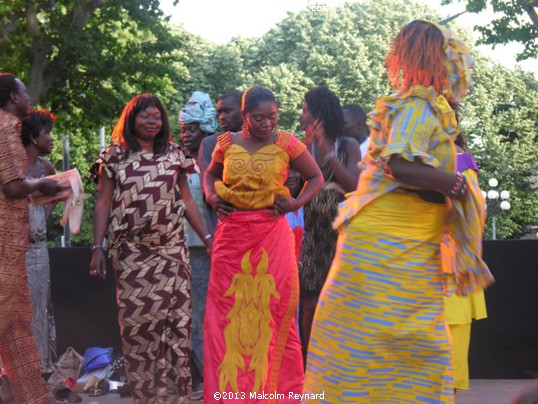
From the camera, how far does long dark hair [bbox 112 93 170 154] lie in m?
6.47

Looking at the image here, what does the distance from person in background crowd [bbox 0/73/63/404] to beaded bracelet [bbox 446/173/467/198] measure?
97.8 inches

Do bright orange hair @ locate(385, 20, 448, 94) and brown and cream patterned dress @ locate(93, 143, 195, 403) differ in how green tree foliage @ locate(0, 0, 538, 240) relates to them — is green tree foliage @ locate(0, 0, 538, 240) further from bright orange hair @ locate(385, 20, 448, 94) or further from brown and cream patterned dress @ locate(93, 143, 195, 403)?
bright orange hair @ locate(385, 20, 448, 94)

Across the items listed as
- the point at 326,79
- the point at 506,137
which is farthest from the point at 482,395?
the point at 506,137

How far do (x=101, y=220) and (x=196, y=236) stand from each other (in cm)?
179

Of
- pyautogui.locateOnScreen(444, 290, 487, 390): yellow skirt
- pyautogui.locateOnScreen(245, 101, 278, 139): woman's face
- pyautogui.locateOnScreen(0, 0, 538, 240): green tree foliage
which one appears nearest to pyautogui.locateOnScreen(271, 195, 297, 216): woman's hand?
pyautogui.locateOnScreen(245, 101, 278, 139): woman's face

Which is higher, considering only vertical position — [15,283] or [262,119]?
[262,119]

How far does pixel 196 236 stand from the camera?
8.08m

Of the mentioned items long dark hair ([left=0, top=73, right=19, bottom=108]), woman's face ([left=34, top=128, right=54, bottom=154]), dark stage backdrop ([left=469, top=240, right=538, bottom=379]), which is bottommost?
dark stage backdrop ([left=469, top=240, right=538, bottom=379])

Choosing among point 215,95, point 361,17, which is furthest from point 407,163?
point 361,17

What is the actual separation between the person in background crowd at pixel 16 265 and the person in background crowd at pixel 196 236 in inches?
89.6

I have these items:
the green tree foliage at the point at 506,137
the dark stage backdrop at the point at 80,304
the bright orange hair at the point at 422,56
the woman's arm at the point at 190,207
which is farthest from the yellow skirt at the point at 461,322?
the green tree foliage at the point at 506,137

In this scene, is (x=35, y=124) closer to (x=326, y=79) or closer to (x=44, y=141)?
(x=44, y=141)

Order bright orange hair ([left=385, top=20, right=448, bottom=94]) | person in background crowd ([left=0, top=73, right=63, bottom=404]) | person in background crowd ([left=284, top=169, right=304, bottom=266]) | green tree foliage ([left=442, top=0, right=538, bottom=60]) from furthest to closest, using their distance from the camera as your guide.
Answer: green tree foliage ([left=442, top=0, right=538, bottom=60]), person in background crowd ([left=284, top=169, right=304, bottom=266]), person in background crowd ([left=0, top=73, right=63, bottom=404]), bright orange hair ([left=385, top=20, right=448, bottom=94])

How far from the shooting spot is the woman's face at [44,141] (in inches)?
309
